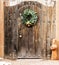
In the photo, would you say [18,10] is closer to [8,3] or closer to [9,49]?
[8,3]

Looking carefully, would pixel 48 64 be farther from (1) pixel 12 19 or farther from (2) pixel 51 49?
(1) pixel 12 19

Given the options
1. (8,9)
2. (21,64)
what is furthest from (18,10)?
(21,64)

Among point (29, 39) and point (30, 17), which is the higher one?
point (30, 17)

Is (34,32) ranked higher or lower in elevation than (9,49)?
higher

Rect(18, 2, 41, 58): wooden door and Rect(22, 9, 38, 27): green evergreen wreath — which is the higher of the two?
Rect(22, 9, 38, 27): green evergreen wreath

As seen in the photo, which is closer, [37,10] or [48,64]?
[48,64]

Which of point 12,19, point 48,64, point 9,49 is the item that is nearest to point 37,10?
point 12,19

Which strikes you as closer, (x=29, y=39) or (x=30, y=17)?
(x=30, y=17)

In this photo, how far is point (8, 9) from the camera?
653cm

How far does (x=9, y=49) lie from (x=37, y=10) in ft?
4.11

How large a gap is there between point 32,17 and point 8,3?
2.37ft

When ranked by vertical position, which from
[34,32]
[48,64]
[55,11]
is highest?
[55,11]

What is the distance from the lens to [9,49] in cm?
660

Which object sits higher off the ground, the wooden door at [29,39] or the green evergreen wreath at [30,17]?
the green evergreen wreath at [30,17]
